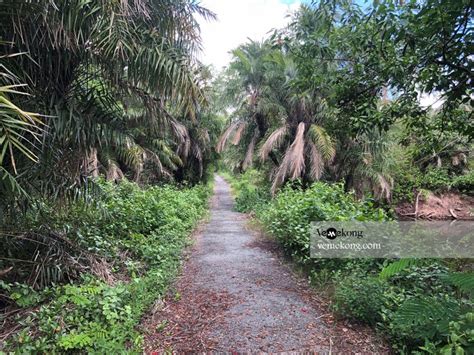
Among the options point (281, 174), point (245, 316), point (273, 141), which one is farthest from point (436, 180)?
point (245, 316)

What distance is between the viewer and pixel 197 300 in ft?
12.8

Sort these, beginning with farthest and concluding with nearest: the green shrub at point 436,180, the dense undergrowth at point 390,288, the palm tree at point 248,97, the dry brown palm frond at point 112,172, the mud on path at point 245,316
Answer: the green shrub at point 436,180 < the palm tree at point 248,97 < the dry brown palm frond at point 112,172 < the mud on path at point 245,316 < the dense undergrowth at point 390,288

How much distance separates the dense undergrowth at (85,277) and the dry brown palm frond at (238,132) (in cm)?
610

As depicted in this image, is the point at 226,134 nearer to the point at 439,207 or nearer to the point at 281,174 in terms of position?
the point at 281,174

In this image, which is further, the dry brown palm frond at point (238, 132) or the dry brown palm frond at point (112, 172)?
the dry brown palm frond at point (238, 132)

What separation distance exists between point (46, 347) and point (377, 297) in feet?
10.3

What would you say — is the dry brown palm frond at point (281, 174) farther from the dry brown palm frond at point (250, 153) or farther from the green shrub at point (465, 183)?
the green shrub at point (465, 183)

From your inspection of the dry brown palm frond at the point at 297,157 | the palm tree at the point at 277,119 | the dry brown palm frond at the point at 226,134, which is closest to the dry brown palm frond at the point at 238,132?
the palm tree at the point at 277,119

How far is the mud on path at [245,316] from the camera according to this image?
2.91 m

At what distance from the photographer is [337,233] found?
439cm

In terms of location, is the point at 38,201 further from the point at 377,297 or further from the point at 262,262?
the point at 377,297

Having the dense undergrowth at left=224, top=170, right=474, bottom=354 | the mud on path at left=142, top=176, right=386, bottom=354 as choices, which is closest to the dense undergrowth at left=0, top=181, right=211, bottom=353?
the mud on path at left=142, top=176, right=386, bottom=354

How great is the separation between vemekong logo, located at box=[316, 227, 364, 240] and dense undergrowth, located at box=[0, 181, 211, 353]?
93.9 inches

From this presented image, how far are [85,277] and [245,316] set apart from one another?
2.07 meters
